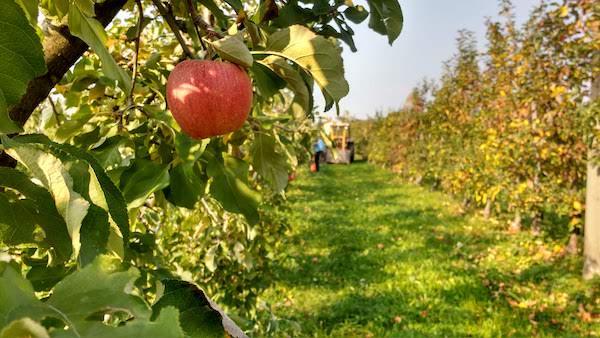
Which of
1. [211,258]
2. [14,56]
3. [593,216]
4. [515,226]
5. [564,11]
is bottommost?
[515,226]

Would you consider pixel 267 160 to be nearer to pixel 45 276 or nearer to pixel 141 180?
pixel 141 180

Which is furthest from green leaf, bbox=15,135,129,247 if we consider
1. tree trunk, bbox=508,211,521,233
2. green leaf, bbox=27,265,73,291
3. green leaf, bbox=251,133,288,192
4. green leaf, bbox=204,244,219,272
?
tree trunk, bbox=508,211,521,233

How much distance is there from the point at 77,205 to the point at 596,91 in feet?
16.9

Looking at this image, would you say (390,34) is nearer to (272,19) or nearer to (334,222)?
(272,19)

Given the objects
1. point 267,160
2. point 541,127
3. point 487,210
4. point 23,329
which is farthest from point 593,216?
point 23,329

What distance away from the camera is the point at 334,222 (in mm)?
8383

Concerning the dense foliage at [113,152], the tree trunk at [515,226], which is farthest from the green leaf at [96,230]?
the tree trunk at [515,226]

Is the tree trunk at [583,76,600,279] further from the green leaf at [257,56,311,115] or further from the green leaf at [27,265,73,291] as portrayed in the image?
the green leaf at [27,265,73,291]

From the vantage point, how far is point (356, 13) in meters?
0.93

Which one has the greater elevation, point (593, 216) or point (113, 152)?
point (113, 152)

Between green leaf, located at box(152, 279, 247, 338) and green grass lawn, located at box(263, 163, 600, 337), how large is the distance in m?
2.13

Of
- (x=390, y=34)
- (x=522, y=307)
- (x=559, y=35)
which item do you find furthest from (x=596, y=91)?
(x=390, y=34)

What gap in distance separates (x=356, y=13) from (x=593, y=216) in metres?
4.60

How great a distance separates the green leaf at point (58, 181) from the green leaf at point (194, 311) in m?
0.12
